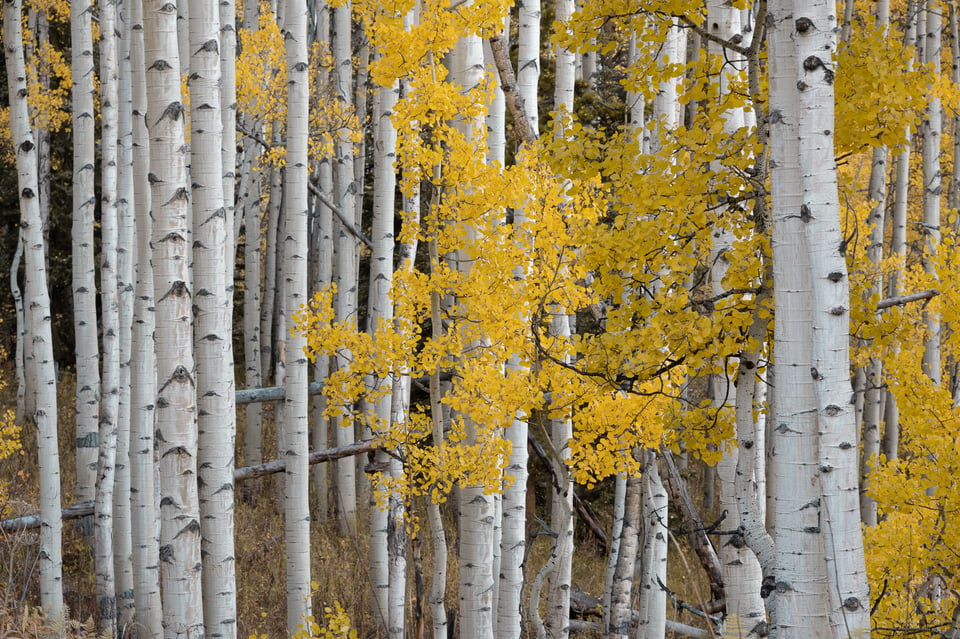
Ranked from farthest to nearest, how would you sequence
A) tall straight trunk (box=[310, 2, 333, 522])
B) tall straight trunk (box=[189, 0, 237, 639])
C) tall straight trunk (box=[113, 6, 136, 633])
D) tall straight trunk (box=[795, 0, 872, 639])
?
tall straight trunk (box=[310, 2, 333, 522]) < tall straight trunk (box=[113, 6, 136, 633]) < tall straight trunk (box=[189, 0, 237, 639]) < tall straight trunk (box=[795, 0, 872, 639])

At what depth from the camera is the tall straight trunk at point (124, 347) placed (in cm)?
633

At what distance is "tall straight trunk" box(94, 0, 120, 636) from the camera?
21.1ft

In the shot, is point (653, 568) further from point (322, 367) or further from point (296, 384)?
point (322, 367)

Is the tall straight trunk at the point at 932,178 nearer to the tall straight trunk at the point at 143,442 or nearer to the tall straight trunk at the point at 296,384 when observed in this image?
the tall straight trunk at the point at 296,384

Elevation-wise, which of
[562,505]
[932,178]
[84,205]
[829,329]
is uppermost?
[932,178]

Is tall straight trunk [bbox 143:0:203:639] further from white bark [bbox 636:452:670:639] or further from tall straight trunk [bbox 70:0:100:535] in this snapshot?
tall straight trunk [bbox 70:0:100:535]

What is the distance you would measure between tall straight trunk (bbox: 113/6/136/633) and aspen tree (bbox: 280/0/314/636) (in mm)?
1479

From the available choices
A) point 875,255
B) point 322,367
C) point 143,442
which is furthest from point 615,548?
point 322,367

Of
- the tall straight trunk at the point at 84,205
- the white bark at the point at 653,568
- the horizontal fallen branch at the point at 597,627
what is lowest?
the horizontal fallen branch at the point at 597,627

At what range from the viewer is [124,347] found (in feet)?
21.2

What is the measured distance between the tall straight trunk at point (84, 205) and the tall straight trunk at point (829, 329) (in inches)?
225

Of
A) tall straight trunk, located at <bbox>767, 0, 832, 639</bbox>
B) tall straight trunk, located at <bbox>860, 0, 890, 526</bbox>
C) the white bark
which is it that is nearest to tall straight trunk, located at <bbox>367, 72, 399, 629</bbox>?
the white bark

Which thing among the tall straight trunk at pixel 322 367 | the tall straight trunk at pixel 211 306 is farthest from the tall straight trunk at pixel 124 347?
the tall straight trunk at pixel 322 367

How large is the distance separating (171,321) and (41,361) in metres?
3.36
